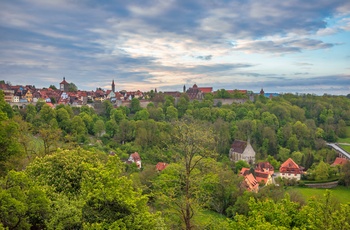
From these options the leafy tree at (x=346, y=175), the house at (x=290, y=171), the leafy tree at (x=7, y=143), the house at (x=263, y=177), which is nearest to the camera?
the leafy tree at (x=7, y=143)

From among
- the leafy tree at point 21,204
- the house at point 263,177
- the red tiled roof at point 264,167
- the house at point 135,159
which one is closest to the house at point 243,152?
the red tiled roof at point 264,167

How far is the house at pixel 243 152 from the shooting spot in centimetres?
4722

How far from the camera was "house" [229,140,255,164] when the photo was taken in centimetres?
4722

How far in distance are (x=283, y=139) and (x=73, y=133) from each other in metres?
33.4

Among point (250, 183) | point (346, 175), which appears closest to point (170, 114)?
point (250, 183)

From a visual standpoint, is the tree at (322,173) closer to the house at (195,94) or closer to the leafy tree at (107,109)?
the leafy tree at (107,109)

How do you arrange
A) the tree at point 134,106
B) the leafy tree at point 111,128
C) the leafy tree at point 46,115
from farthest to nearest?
the tree at point 134,106, the leafy tree at point 111,128, the leafy tree at point 46,115

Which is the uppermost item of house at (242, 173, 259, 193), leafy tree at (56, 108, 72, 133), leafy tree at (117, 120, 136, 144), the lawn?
leafy tree at (56, 108, 72, 133)

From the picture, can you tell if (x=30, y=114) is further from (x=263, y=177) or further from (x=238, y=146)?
(x=263, y=177)

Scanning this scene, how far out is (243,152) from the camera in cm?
4719

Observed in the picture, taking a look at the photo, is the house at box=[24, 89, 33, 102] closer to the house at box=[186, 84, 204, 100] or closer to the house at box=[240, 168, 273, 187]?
the house at box=[186, 84, 204, 100]

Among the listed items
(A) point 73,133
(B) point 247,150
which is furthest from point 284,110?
(A) point 73,133

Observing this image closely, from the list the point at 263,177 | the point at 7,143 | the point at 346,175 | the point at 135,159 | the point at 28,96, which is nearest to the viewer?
the point at 7,143

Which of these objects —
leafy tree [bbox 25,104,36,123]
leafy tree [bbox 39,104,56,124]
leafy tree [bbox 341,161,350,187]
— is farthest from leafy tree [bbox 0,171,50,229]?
leafy tree [bbox 25,104,36,123]
